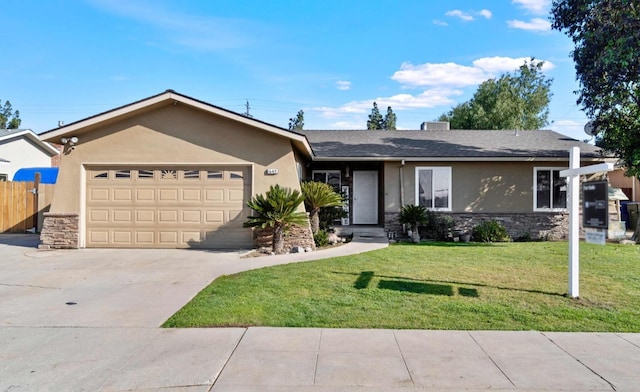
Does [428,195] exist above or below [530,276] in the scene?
above

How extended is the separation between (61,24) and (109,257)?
343 inches

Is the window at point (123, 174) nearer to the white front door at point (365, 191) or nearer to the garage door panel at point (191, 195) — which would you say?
the garage door panel at point (191, 195)

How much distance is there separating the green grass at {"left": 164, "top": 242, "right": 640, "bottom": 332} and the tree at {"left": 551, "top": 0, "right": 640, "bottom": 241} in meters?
4.75

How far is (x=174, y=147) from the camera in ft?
38.7

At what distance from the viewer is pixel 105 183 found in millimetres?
11930

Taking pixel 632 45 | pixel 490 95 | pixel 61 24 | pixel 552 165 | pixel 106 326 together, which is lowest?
pixel 106 326

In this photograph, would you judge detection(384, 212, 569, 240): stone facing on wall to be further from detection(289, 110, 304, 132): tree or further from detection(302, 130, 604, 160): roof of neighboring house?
detection(289, 110, 304, 132): tree

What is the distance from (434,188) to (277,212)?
6.52 m

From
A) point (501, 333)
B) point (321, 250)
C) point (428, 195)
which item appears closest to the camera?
point (501, 333)

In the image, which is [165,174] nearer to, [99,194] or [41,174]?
[99,194]

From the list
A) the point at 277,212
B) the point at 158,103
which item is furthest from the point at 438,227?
the point at 158,103

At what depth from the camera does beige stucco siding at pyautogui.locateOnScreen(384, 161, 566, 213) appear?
1441 centimetres

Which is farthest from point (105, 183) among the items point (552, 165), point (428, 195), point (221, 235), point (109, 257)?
point (552, 165)

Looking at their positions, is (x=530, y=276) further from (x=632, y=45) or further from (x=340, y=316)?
(x=632, y=45)
